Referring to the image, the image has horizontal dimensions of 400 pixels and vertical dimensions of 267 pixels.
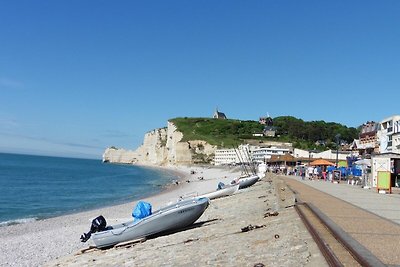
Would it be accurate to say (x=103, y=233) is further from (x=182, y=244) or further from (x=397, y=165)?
(x=397, y=165)

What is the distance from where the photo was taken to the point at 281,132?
18425cm

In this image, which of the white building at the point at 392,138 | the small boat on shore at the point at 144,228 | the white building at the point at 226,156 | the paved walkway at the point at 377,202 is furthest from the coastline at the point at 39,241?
the white building at the point at 226,156

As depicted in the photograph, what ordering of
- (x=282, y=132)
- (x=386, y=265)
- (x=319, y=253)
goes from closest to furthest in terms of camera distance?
(x=386, y=265) → (x=319, y=253) → (x=282, y=132)

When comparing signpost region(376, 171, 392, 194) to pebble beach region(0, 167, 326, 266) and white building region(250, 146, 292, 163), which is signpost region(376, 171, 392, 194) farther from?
white building region(250, 146, 292, 163)

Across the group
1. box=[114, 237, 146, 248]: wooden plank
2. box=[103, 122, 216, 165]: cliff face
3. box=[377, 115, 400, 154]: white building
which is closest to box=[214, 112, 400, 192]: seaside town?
box=[377, 115, 400, 154]: white building

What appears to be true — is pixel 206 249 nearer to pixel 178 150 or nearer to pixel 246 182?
pixel 246 182

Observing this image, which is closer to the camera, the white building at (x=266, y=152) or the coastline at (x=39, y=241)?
the coastline at (x=39, y=241)

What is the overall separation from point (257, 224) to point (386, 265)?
245 inches

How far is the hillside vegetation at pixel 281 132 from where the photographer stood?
160500 mm

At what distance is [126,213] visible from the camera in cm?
2856

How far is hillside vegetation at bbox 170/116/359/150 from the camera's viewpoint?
6319 inches

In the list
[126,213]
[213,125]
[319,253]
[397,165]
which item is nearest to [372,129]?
[397,165]

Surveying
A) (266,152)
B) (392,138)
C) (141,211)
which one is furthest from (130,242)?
(266,152)

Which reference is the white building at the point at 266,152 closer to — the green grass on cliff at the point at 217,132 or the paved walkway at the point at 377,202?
the green grass on cliff at the point at 217,132
